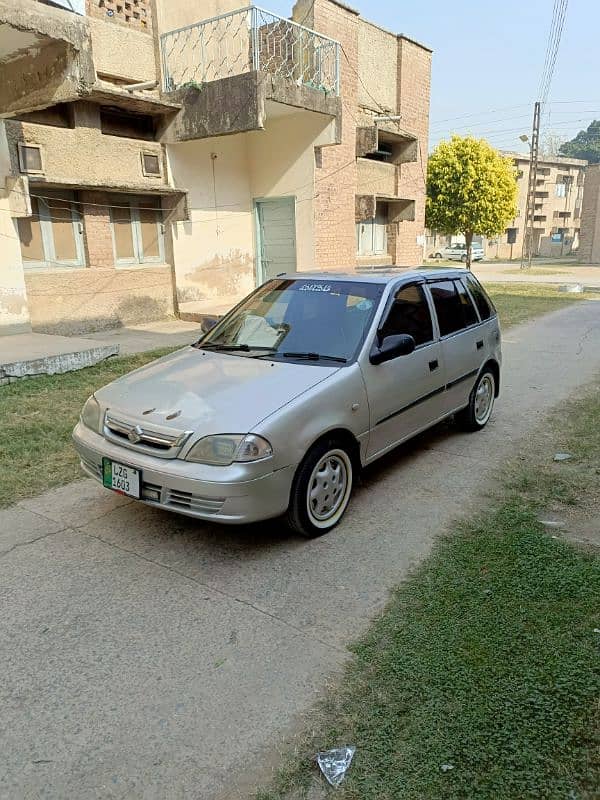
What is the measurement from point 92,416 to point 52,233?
7.89 metres

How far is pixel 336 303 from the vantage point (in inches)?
180

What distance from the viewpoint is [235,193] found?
1409 cm

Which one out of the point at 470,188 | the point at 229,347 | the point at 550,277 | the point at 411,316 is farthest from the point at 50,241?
the point at 550,277

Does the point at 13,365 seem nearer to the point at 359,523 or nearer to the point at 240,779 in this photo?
the point at 359,523

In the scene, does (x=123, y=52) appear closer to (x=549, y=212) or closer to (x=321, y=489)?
(x=321, y=489)

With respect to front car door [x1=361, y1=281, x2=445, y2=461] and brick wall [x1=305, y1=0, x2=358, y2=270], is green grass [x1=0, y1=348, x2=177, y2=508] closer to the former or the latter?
front car door [x1=361, y1=281, x2=445, y2=461]

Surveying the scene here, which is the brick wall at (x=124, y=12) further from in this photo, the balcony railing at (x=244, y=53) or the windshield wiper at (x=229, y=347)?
the windshield wiper at (x=229, y=347)

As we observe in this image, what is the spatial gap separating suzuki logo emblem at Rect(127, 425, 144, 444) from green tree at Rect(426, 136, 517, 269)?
80.9 ft

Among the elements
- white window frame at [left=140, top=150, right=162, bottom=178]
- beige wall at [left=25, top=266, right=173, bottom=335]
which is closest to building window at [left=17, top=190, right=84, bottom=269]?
beige wall at [left=25, top=266, right=173, bottom=335]

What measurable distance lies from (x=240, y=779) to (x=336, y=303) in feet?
10.6

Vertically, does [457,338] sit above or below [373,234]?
below

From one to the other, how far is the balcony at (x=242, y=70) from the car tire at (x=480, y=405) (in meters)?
7.30

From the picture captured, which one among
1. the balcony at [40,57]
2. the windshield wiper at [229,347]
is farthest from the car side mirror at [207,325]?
the balcony at [40,57]

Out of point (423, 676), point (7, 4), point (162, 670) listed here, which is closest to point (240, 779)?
point (162, 670)
